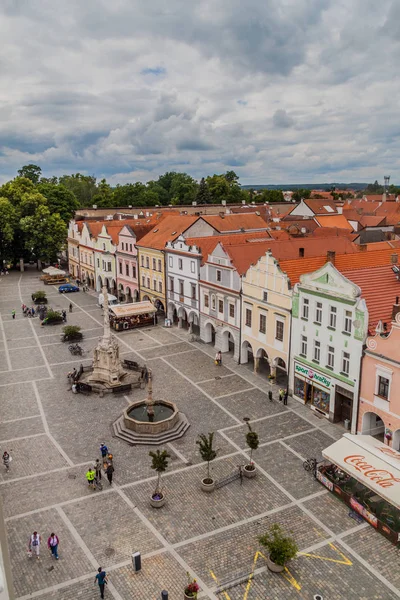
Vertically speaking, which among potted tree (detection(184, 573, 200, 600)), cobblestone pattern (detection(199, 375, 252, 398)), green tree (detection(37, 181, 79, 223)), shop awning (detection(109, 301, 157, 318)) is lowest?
cobblestone pattern (detection(199, 375, 252, 398))

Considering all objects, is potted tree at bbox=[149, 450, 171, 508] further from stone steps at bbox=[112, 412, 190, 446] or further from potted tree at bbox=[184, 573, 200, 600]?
potted tree at bbox=[184, 573, 200, 600]

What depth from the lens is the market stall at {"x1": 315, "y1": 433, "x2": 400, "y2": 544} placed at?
2222 cm

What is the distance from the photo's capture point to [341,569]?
2042 centimetres

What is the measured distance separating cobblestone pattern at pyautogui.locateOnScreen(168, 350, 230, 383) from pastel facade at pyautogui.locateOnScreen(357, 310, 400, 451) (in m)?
13.8

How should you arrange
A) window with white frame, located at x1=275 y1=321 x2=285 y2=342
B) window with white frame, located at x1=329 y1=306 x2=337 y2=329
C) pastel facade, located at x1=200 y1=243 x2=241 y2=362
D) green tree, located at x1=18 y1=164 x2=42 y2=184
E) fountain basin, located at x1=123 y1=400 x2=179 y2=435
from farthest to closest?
green tree, located at x1=18 y1=164 x2=42 y2=184 < pastel facade, located at x1=200 y1=243 x2=241 y2=362 < window with white frame, located at x1=275 y1=321 x2=285 y2=342 < window with white frame, located at x1=329 y1=306 x2=337 y2=329 < fountain basin, located at x1=123 y1=400 x2=179 y2=435

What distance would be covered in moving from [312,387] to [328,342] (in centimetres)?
387

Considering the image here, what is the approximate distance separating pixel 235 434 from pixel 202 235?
31727 millimetres

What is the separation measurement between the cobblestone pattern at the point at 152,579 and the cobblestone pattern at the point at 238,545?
765 mm

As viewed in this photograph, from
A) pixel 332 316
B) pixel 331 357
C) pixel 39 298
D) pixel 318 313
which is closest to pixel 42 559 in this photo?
pixel 331 357

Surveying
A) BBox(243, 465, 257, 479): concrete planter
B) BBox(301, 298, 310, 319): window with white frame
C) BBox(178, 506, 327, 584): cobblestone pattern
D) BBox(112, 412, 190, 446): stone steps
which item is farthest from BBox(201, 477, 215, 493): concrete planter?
BBox(301, 298, 310, 319): window with white frame

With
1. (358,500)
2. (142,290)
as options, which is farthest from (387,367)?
(142,290)

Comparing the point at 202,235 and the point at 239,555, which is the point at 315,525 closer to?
the point at 239,555

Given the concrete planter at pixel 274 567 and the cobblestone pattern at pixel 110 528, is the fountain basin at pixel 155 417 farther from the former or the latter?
the concrete planter at pixel 274 567

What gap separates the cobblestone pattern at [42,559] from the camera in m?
19.9
